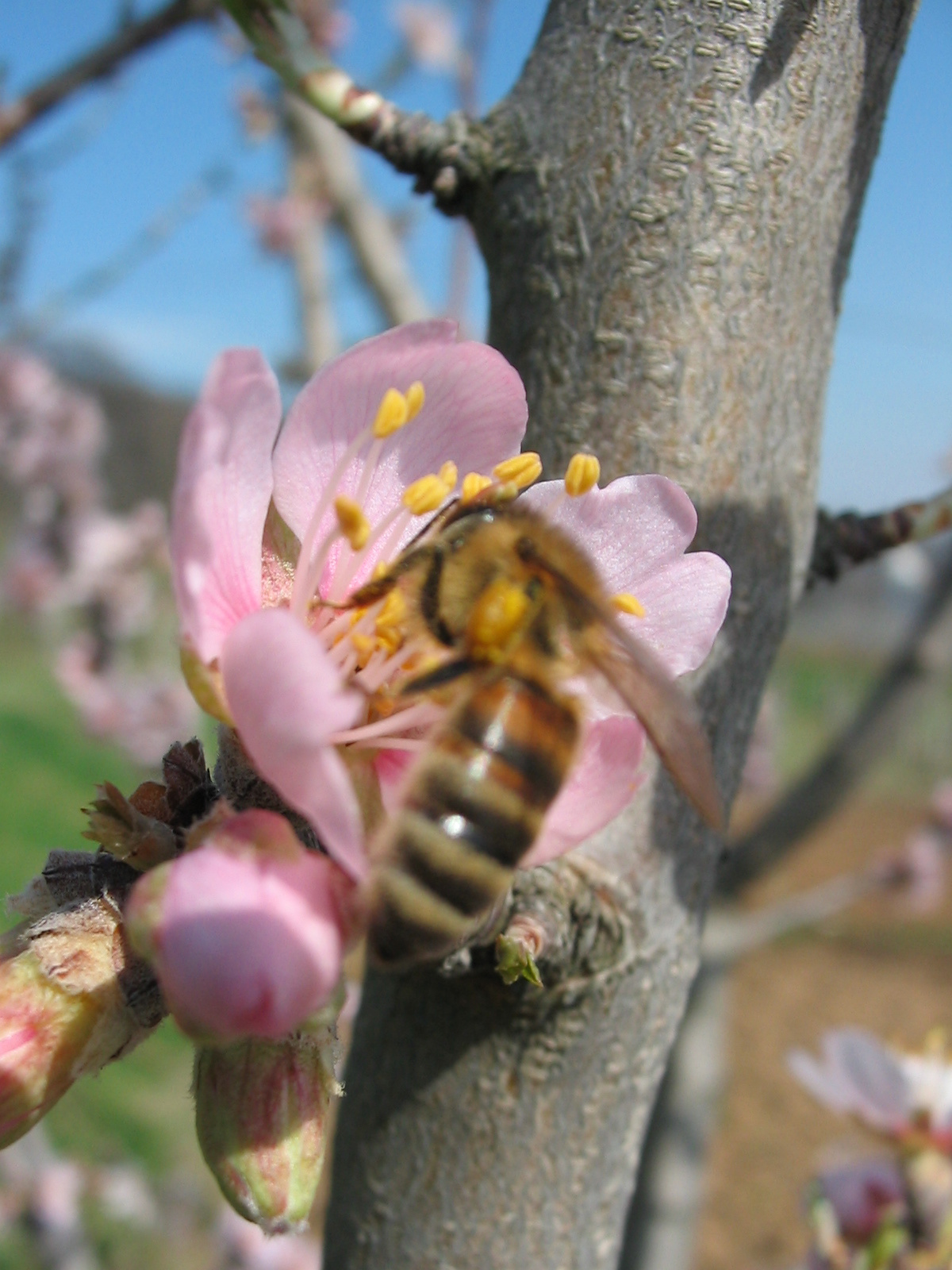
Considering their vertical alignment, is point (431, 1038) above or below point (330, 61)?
below

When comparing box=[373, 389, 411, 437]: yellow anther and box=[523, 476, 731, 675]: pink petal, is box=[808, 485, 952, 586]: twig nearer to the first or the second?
box=[523, 476, 731, 675]: pink petal

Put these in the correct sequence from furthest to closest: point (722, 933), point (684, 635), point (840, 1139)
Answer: point (840, 1139), point (722, 933), point (684, 635)

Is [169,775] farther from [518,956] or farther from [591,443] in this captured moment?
[591,443]

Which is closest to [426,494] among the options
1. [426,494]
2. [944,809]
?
[426,494]

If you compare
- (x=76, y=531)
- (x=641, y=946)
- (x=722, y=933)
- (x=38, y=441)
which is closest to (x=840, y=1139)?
(x=722, y=933)

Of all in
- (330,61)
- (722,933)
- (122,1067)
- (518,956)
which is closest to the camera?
(518,956)

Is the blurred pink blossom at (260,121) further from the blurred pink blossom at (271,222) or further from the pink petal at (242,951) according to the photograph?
the pink petal at (242,951)

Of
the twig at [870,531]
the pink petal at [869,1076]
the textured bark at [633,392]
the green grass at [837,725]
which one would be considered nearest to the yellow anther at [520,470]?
the textured bark at [633,392]

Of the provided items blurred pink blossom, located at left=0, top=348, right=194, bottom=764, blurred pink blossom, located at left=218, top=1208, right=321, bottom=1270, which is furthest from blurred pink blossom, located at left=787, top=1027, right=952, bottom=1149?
blurred pink blossom, located at left=0, top=348, right=194, bottom=764
